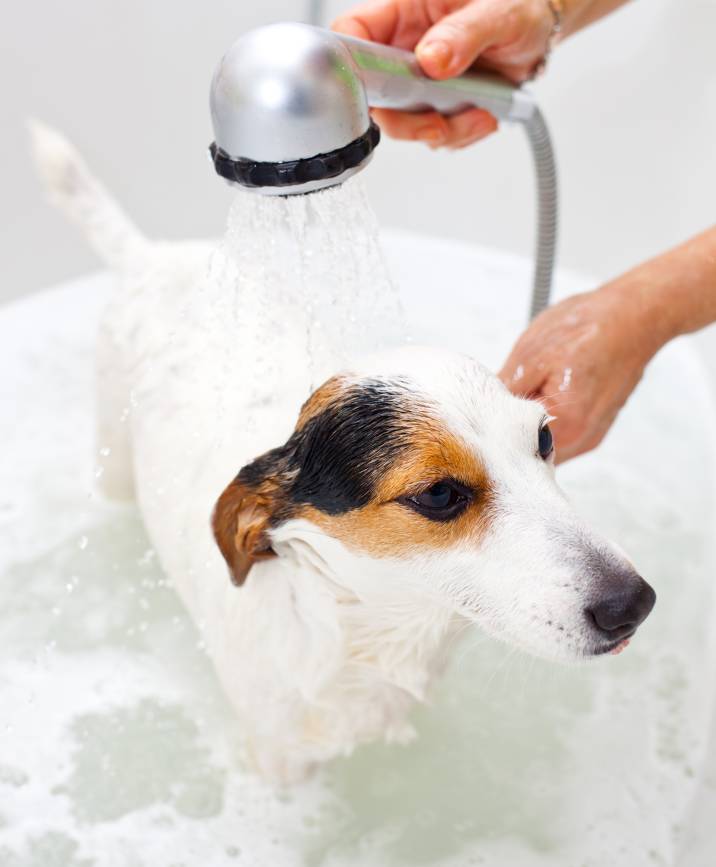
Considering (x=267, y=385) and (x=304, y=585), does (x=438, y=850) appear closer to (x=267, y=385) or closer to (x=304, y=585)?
(x=304, y=585)

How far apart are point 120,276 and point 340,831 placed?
3.95 feet

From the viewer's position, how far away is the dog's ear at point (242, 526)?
134 cm

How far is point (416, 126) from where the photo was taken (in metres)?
1.79

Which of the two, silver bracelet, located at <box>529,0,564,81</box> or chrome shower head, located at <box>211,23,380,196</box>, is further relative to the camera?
silver bracelet, located at <box>529,0,564,81</box>

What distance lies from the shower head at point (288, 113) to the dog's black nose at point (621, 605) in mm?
578

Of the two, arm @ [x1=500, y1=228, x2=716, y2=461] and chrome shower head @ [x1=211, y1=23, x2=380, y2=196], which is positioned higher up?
chrome shower head @ [x1=211, y1=23, x2=380, y2=196]

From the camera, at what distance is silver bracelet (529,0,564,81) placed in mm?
1872

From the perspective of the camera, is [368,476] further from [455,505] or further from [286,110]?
[286,110]

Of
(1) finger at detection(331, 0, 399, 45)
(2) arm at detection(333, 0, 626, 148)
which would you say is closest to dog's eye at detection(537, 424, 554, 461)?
(2) arm at detection(333, 0, 626, 148)

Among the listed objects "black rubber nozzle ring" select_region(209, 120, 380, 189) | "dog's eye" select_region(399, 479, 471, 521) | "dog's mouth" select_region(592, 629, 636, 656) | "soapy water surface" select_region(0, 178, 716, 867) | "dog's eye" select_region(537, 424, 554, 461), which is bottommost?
"soapy water surface" select_region(0, 178, 716, 867)

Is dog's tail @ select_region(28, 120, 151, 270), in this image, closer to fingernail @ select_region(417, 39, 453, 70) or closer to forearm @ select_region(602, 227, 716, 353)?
fingernail @ select_region(417, 39, 453, 70)

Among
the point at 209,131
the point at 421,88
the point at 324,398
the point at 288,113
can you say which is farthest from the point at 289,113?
the point at 209,131

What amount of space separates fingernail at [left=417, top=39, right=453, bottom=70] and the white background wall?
1.53 metres

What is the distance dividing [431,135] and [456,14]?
8.8 inches
